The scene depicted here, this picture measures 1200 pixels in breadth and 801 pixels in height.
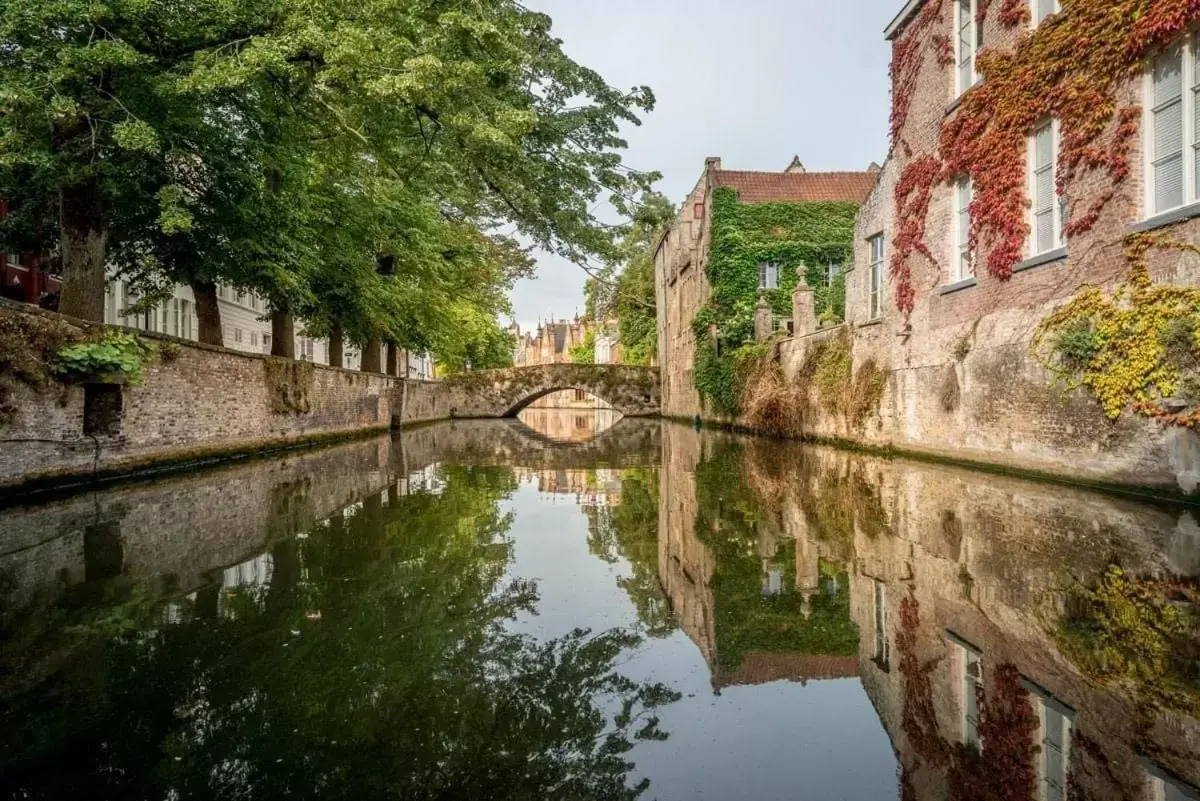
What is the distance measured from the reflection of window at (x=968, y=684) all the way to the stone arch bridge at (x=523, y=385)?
3488cm

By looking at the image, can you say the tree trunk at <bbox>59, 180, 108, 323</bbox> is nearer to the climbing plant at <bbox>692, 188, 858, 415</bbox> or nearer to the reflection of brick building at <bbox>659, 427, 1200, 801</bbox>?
the reflection of brick building at <bbox>659, 427, 1200, 801</bbox>

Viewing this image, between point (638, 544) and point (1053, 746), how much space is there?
13.2 ft

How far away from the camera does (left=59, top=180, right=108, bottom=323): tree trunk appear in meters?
11.5

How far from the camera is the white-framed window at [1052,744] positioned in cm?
230

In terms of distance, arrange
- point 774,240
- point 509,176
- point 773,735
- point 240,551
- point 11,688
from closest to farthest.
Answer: point 773,735 < point 11,688 < point 240,551 < point 509,176 < point 774,240

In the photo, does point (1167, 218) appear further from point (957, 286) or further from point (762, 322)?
point (762, 322)

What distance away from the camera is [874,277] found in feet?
52.2

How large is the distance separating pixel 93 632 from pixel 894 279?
44.6 feet

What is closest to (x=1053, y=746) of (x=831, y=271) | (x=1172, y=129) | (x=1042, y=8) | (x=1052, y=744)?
(x=1052, y=744)

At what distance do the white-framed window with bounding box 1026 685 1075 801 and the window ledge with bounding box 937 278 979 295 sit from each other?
389 inches

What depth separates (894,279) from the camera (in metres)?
14.2

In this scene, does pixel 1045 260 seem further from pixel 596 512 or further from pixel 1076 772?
pixel 1076 772

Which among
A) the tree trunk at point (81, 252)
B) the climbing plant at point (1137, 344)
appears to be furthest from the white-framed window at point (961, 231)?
the tree trunk at point (81, 252)

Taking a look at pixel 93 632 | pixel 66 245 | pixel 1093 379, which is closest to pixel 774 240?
pixel 1093 379
